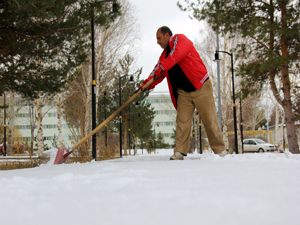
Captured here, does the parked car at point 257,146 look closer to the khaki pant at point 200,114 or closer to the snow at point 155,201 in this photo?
the khaki pant at point 200,114

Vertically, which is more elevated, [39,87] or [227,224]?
[39,87]

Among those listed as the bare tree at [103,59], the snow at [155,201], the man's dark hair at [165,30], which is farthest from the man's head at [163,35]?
the bare tree at [103,59]

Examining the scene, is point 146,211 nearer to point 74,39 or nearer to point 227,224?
point 227,224

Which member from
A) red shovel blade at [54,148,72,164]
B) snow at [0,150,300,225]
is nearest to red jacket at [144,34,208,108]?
red shovel blade at [54,148,72,164]

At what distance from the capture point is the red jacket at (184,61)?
235 inches

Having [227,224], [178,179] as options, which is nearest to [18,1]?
[178,179]

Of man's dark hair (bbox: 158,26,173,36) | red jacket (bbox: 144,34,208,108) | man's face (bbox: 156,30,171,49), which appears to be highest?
man's dark hair (bbox: 158,26,173,36)

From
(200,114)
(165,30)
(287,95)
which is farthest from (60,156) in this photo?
(287,95)

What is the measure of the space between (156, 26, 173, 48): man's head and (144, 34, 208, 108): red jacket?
0.08 metres

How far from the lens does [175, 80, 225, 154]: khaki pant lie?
6398mm

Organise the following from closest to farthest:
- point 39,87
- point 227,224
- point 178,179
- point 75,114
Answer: point 227,224 < point 178,179 < point 39,87 < point 75,114

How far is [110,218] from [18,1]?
17.2 feet

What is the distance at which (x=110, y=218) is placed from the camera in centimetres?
190

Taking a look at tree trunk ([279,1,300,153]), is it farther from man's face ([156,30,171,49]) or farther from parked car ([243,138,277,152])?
parked car ([243,138,277,152])
